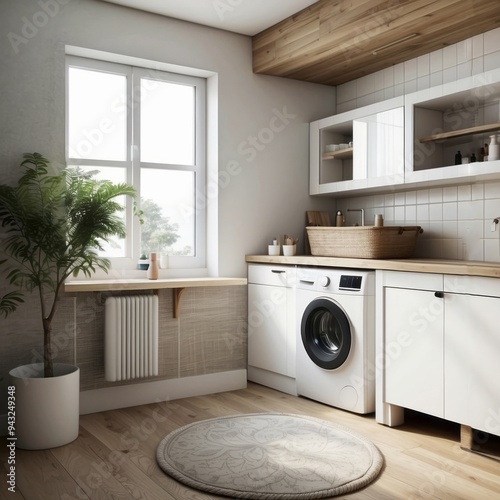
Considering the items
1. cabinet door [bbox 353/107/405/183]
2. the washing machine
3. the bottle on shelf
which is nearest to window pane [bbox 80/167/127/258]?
the washing machine

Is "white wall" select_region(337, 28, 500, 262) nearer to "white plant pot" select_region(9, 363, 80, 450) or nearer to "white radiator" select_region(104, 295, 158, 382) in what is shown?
"white radiator" select_region(104, 295, 158, 382)

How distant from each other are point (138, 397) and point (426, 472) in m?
1.88

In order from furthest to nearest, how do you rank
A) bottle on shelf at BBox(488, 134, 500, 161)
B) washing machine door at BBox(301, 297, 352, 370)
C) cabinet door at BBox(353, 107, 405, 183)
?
1. cabinet door at BBox(353, 107, 405, 183)
2. washing machine door at BBox(301, 297, 352, 370)
3. bottle on shelf at BBox(488, 134, 500, 161)

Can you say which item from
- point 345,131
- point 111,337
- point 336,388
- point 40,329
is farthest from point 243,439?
point 345,131

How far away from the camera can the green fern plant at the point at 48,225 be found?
294 cm

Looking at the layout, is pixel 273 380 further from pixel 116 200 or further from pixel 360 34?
pixel 360 34

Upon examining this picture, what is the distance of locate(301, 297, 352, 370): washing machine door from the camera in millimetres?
3314

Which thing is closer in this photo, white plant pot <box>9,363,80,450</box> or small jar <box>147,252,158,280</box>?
white plant pot <box>9,363,80,450</box>

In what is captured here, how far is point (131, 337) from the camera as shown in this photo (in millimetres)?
3428

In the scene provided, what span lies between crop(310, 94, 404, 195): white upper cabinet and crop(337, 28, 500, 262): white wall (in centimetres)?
31

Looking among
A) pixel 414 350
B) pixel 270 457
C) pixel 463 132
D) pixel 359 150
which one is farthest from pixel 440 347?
pixel 359 150

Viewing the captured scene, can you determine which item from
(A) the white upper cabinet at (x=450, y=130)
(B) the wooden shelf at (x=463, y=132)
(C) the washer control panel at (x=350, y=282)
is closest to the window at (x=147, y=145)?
(C) the washer control panel at (x=350, y=282)

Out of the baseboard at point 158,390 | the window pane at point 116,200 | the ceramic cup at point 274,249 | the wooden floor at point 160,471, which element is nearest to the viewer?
the wooden floor at point 160,471

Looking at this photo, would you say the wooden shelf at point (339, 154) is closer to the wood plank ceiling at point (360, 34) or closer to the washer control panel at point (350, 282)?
the wood plank ceiling at point (360, 34)
